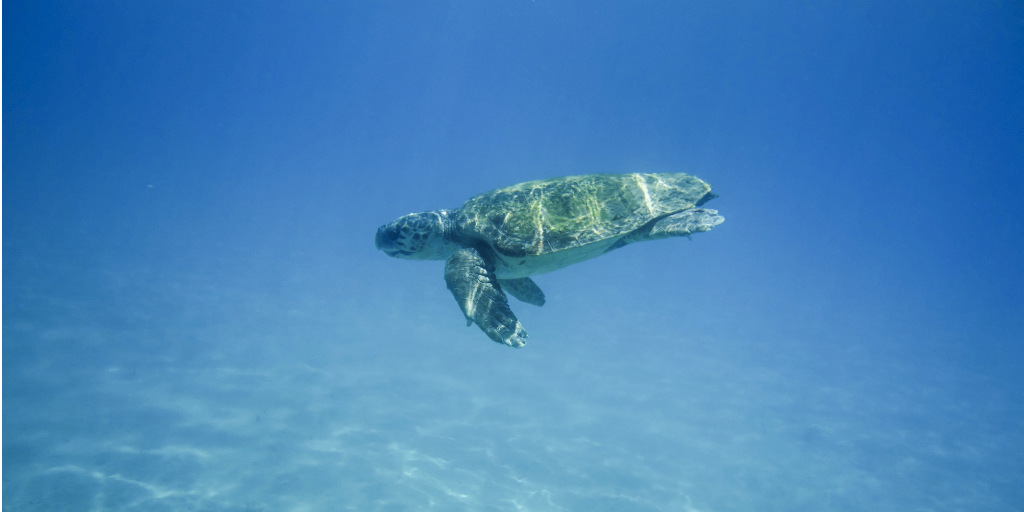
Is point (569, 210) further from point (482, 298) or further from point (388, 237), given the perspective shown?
point (388, 237)

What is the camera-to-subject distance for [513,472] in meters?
11.0

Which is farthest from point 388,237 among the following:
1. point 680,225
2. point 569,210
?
point 680,225

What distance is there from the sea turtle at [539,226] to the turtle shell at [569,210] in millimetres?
15

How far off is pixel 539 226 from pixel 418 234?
2.20m

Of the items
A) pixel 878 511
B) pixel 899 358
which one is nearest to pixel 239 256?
pixel 878 511

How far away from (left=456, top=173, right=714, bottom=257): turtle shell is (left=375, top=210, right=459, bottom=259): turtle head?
0.38 metres

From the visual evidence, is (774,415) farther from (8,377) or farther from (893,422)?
(8,377)

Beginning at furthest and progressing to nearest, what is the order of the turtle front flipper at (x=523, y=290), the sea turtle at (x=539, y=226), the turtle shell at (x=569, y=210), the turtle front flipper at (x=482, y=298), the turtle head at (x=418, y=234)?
1. the turtle front flipper at (x=523, y=290)
2. the turtle head at (x=418, y=234)
3. the turtle shell at (x=569, y=210)
4. the sea turtle at (x=539, y=226)
5. the turtle front flipper at (x=482, y=298)

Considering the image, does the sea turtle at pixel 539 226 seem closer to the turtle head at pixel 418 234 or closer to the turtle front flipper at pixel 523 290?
the turtle head at pixel 418 234

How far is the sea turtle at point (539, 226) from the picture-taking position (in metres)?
5.99

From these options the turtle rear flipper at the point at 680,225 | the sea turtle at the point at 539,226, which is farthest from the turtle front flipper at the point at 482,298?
the turtle rear flipper at the point at 680,225

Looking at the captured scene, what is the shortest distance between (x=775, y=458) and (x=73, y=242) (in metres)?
39.5

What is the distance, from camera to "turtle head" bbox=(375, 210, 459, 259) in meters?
7.11

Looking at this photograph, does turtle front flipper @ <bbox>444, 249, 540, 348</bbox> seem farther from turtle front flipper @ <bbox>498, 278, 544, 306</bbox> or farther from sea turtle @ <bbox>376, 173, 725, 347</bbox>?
turtle front flipper @ <bbox>498, 278, 544, 306</bbox>
